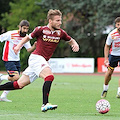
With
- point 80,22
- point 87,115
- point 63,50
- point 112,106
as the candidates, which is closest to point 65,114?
point 87,115

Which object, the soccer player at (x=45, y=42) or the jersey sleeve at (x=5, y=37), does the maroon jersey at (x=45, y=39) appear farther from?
the jersey sleeve at (x=5, y=37)

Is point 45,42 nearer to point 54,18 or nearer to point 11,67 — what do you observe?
point 54,18

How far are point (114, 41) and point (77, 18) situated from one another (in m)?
29.7

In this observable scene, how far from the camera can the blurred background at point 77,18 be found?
118 ft

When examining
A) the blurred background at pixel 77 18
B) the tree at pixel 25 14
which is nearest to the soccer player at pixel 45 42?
the blurred background at pixel 77 18

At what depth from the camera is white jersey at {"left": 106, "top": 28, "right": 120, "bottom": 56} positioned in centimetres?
1126

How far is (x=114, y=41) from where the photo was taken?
11430 mm

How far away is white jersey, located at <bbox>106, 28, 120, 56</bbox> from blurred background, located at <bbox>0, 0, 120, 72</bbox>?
78.2 ft

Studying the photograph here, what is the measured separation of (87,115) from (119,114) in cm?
66

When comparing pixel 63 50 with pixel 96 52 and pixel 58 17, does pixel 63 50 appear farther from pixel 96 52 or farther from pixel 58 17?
pixel 58 17

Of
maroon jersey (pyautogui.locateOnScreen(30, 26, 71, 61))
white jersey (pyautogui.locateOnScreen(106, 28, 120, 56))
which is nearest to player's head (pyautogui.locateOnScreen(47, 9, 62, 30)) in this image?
maroon jersey (pyautogui.locateOnScreen(30, 26, 71, 61))

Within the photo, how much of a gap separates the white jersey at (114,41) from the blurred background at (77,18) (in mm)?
23833

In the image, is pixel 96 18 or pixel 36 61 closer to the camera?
pixel 36 61

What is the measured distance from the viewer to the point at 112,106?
9.41 metres
